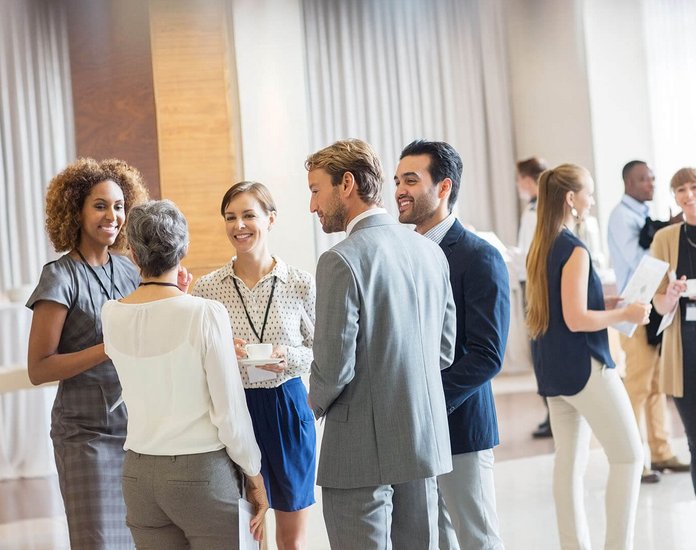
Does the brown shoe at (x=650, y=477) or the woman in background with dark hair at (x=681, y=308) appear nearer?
the woman in background with dark hair at (x=681, y=308)

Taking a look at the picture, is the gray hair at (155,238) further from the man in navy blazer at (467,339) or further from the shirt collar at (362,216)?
the man in navy blazer at (467,339)

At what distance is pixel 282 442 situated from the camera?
289cm

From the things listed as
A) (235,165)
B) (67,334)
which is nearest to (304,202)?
(235,165)

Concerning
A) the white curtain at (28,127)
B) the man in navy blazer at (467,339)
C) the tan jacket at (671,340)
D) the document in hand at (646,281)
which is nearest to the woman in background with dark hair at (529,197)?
the tan jacket at (671,340)

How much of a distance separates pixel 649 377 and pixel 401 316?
3.28 m

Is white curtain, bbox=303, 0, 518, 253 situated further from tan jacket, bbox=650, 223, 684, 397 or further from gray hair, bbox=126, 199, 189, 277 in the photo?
gray hair, bbox=126, 199, 189, 277

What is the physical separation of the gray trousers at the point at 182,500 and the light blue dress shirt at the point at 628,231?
12.3ft

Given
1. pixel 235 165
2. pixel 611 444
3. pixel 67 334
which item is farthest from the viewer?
pixel 235 165

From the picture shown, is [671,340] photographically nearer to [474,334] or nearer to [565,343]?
[565,343]

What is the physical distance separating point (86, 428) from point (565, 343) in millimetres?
1662

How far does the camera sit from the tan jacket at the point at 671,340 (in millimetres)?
3504

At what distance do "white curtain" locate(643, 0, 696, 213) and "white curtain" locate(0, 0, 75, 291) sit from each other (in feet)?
16.3

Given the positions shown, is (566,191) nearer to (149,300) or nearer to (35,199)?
(149,300)

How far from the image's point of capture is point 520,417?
6836 mm
